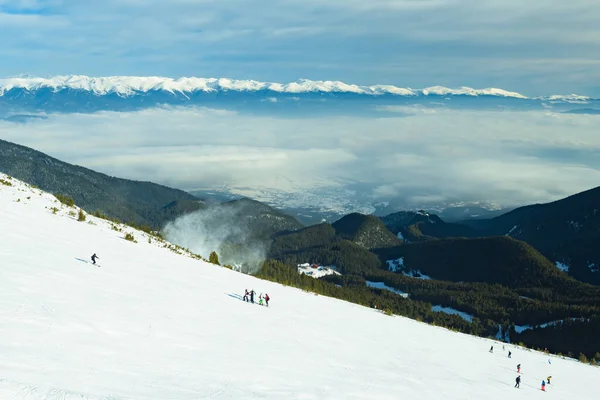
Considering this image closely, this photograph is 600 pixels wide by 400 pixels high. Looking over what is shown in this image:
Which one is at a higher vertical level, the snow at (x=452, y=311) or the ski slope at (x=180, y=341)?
the ski slope at (x=180, y=341)

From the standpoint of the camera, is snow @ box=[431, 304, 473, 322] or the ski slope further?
snow @ box=[431, 304, 473, 322]

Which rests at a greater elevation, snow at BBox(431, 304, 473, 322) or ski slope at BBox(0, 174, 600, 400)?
ski slope at BBox(0, 174, 600, 400)

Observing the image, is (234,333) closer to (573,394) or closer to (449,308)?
(573,394)

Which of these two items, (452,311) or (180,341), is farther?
(452,311)

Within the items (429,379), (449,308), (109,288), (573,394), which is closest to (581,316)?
(449,308)

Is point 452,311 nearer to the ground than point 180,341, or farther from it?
nearer to the ground

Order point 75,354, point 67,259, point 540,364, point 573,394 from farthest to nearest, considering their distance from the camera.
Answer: point 540,364 < point 573,394 < point 67,259 < point 75,354

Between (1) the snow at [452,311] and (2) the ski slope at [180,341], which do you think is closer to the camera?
(2) the ski slope at [180,341]

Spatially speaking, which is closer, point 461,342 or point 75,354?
point 75,354
